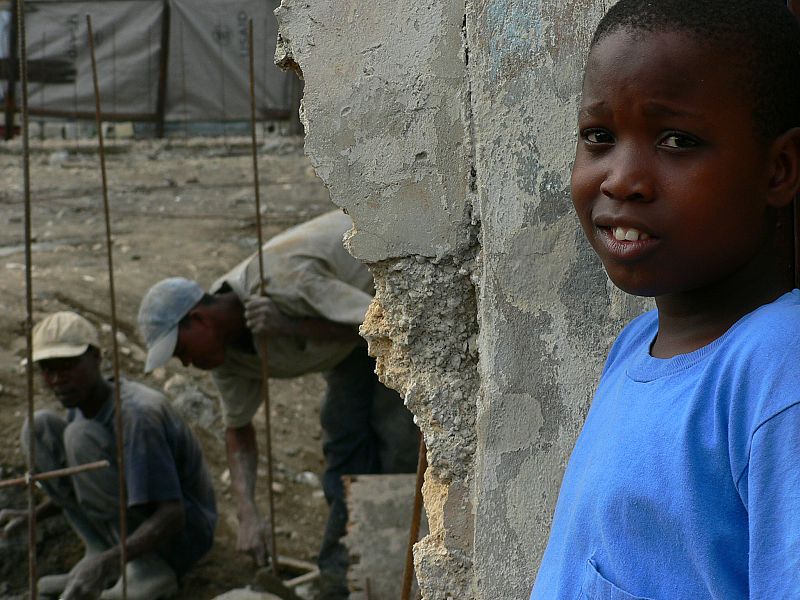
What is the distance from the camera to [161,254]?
7305 millimetres

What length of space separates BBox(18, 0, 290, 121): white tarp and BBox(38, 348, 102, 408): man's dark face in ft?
24.1

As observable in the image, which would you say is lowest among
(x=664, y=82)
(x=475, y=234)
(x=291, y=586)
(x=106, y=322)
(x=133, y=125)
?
(x=291, y=586)

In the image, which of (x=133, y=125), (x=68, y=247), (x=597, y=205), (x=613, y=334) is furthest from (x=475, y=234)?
(x=133, y=125)

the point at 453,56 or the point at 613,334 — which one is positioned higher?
the point at 453,56

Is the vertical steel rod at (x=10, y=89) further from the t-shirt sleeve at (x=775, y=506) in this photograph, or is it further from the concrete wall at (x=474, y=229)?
the t-shirt sleeve at (x=775, y=506)

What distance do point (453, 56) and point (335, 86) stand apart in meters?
0.18

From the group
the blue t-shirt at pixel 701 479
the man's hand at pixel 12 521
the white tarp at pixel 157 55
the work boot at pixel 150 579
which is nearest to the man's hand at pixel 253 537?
the work boot at pixel 150 579

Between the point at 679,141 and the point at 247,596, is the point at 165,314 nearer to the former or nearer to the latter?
the point at 247,596

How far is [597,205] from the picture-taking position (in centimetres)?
104

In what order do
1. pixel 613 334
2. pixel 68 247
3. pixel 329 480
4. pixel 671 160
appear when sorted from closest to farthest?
pixel 671 160
pixel 613 334
pixel 329 480
pixel 68 247

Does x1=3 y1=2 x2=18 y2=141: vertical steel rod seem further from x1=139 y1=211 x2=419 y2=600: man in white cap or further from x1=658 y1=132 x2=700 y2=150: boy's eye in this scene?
x1=658 y1=132 x2=700 y2=150: boy's eye

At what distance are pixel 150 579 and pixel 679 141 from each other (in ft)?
13.5

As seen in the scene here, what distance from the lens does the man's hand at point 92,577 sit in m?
4.30

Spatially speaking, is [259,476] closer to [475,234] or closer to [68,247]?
[68,247]
